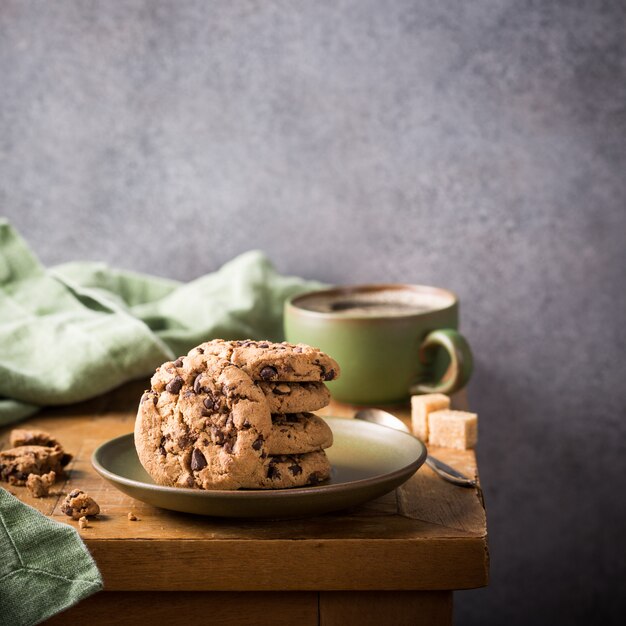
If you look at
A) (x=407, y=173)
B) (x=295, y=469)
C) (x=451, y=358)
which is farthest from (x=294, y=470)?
(x=407, y=173)

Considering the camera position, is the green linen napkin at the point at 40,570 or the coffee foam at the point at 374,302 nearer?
the green linen napkin at the point at 40,570

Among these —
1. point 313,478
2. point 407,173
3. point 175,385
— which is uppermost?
point 407,173

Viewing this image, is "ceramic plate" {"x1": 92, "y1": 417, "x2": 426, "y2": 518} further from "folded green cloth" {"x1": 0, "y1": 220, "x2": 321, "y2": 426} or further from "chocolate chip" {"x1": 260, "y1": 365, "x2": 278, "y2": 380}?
"folded green cloth" {"x1": 0, "y1": 220, "x2": 321, "y2": 426}

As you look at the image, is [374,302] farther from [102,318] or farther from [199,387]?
[199,387]

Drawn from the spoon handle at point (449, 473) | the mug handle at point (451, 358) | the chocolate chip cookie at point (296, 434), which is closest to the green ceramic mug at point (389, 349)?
the mug handle at point (451, 358)

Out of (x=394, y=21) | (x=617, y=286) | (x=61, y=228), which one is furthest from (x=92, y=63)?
(x=617, y=286)

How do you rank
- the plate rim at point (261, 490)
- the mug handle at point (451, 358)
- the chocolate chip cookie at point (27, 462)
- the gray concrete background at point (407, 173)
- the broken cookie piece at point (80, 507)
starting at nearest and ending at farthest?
the plate rim at point (261, 490), the broken cookie piece at point (80, 507), the chocolate chip cookie at point (27, 462), the mug handle at point (451, 358), the gray concrete background at point (407, 173)

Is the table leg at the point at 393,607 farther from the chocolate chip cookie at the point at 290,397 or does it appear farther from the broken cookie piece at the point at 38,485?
the broken cookie piece at the point at 38,485
